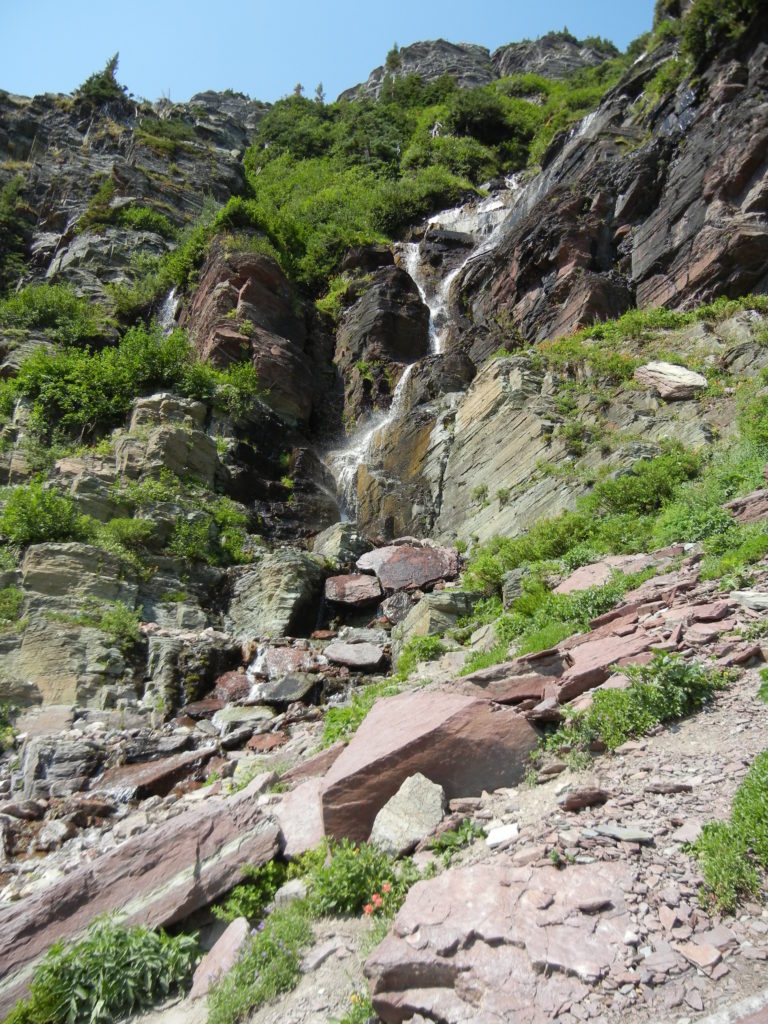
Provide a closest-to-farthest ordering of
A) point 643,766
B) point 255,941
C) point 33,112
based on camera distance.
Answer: point 255,941 < point 643,766 < point 33,112

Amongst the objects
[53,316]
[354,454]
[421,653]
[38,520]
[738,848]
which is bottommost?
[421,653]

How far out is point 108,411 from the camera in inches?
706

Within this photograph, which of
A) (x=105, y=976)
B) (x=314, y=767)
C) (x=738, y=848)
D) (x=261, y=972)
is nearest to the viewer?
(x=738, y=848)

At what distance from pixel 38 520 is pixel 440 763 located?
1103 cm

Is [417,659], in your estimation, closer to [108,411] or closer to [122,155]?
[108,411]

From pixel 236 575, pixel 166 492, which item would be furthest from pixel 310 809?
pixel 166 492

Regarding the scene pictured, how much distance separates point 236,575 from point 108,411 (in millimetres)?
7398

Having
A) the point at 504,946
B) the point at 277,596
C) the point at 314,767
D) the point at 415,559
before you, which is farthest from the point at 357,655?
the point at 504,946

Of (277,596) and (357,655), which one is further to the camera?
(277,596)

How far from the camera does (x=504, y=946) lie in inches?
115

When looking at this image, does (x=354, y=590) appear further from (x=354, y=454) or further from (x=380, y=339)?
(x=380, y=339)

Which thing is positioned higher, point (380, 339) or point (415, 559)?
point (380, 339)

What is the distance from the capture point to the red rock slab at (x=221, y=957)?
3.74 meters

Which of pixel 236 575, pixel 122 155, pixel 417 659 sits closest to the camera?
pixel 417 659
